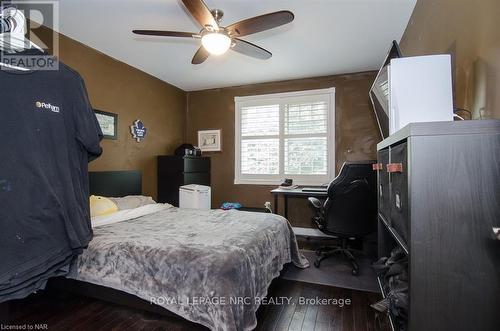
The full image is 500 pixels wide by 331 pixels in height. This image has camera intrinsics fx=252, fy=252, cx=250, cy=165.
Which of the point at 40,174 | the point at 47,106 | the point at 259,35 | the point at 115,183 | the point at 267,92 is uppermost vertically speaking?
the point at 259,35

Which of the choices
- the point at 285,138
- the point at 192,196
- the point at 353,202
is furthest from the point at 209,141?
the point at 353,202

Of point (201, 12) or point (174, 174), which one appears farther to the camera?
point (174, 174)

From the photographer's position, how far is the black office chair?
2.62m

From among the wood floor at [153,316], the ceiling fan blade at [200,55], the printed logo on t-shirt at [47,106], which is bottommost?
the wood floor at [153,316]

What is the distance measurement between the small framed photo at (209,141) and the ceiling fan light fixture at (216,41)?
8.36ft

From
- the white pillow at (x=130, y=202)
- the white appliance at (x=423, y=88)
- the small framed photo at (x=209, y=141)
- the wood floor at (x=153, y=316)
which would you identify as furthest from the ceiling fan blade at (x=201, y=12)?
the small framed photo at (x=209, y=141)

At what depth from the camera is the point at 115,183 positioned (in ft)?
10.7

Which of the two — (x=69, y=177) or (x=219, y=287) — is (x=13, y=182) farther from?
(x=219, y=287)

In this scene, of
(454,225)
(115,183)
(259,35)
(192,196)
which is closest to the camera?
(454,225)

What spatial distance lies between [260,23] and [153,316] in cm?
239

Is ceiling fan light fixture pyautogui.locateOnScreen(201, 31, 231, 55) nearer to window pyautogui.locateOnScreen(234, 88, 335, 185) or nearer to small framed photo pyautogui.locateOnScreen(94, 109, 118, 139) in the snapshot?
small framed photo pyautogui.locateOnScreen(94, 109, 118, 139)

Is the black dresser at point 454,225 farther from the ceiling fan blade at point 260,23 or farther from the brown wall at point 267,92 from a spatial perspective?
the brown wall at point 267,92

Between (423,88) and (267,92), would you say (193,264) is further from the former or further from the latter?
(267,92)

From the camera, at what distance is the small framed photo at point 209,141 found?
473 cm
